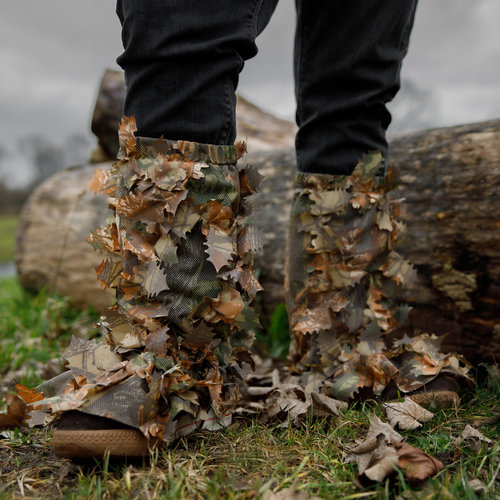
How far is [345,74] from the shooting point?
4.75 feet

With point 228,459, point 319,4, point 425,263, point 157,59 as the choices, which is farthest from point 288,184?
point 228,459

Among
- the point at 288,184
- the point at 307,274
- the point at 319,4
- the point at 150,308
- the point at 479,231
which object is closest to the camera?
the point at 150,308

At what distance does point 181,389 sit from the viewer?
3.78 ft

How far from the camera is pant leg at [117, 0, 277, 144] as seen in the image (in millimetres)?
1057

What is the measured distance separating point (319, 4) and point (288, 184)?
103cm

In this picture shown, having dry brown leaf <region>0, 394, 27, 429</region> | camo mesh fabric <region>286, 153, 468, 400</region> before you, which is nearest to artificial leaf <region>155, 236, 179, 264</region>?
camo mesh fabric <region>286, 153, 468, 400</region>

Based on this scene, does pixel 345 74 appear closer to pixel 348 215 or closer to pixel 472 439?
pixel 348 215

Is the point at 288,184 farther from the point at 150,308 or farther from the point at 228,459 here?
the point at 228,459

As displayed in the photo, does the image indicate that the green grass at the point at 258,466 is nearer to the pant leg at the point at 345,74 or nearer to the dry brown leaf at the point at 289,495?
the dry brown leaf at the point at 289,495

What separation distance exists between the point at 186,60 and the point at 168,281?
0.56 metres

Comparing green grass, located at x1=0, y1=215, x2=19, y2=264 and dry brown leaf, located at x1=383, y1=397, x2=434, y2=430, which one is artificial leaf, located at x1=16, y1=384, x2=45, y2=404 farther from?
green grass, located at x1=0, y1=215, x2=19, y2=264

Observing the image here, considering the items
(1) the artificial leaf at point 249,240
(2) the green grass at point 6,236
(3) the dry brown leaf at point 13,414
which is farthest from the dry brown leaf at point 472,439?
(2) the green grass at point 6,236

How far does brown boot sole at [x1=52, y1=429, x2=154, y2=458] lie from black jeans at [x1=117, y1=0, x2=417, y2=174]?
0.74 metres

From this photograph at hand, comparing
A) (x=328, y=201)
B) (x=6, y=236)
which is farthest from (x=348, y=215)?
(x=6, y=236)
